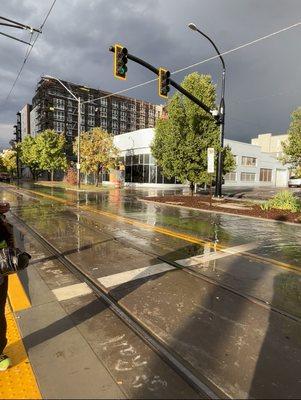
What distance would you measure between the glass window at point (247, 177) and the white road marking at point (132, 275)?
1887 inches

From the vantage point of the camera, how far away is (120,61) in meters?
12.9

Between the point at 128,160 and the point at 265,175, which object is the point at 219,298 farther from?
the point at 265,175

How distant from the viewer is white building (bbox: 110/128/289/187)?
41.9 metres

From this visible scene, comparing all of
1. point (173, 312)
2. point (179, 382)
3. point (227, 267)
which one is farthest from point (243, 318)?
point (227, 267)

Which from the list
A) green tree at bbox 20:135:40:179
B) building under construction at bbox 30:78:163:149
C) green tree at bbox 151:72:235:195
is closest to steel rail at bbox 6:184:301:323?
green tree at bbox 151:72:235:195

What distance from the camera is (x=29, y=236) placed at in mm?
9375

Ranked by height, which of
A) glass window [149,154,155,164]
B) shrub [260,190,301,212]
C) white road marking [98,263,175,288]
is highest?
glass window [149,154,155,164]

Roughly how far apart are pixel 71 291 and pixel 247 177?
5135 cm

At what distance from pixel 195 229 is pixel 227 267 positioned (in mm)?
4453

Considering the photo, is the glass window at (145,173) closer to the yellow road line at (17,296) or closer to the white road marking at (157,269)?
the white road marking at (157,269)

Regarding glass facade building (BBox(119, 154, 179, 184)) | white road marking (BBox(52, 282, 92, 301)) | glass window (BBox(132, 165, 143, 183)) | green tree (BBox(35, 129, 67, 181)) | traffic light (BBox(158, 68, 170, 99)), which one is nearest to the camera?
white road marking (BBox(52, 282, 92, 301))

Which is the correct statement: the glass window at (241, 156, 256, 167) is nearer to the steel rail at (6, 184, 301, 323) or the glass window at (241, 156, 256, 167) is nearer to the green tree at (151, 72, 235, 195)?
the green tree at (151, 72, 235, 195)

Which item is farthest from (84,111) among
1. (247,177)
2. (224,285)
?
(224,285)

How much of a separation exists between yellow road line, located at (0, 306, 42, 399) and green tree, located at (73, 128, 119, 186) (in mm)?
32931
